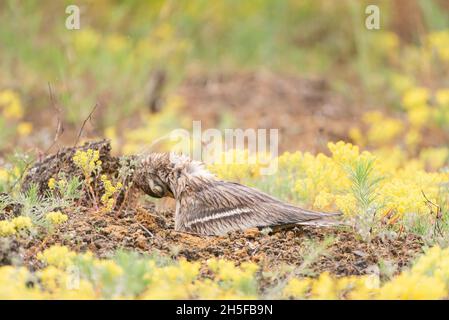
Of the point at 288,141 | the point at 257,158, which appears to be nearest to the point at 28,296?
the point at 257,158

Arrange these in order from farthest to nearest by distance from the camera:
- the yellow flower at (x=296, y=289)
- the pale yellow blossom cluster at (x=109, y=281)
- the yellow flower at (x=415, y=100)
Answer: the yellow flower at (x=415, y=100) < the yellow flower at (x=296, y=289) < the pale yellow blossom cluster at (x=109, y=281)

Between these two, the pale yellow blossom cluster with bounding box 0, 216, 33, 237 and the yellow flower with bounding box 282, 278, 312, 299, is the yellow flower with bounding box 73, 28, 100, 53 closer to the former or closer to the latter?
the pale yellow blossom cluster with bounding box 0, 216, 33, 237

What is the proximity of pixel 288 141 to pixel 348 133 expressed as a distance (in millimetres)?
727

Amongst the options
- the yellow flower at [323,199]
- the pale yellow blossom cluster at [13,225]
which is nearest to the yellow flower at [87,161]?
the pale yellow blossom cluster at [13,225]

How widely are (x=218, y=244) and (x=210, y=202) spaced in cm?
26

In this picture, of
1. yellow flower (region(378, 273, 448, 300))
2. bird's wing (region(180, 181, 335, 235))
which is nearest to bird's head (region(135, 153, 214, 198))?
bird's wing (region(180, 181, 335, 235))

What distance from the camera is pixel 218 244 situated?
14.5 feet

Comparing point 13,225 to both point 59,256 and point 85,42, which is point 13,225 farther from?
point 85,42

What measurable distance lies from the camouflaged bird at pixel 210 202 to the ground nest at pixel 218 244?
0.07 meters

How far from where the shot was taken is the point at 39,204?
437 centimetres

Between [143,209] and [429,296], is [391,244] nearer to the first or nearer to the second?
[429,296]

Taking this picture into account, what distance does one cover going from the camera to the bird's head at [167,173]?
15.3ft

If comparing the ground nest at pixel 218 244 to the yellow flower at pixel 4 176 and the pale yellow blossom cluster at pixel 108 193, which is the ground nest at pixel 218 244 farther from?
the yellow flower at pixel 4 176

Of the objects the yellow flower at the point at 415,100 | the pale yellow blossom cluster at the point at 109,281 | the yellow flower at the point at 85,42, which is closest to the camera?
the pale yellow blossom cluster at the point at 109,281
